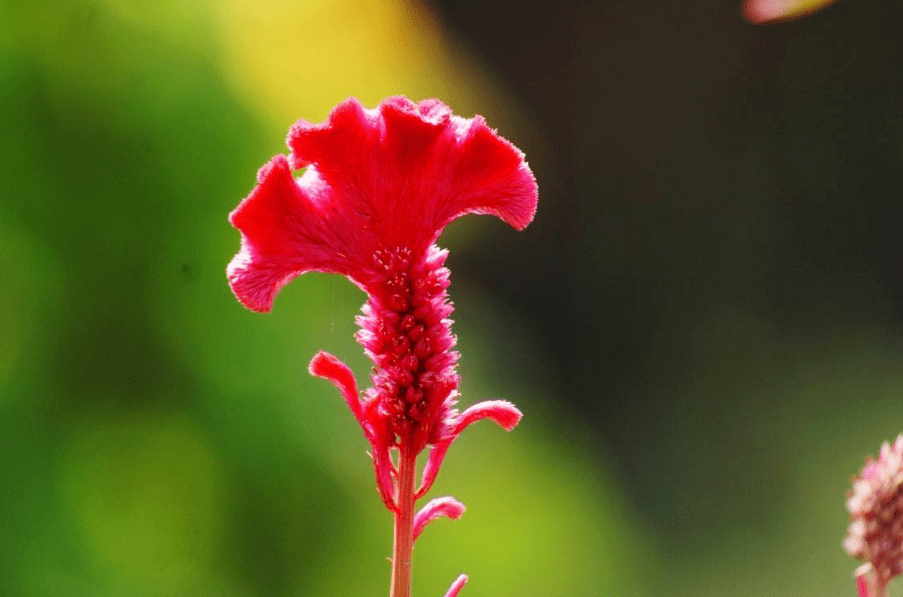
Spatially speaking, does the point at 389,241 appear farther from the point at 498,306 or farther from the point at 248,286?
the point at 498,306

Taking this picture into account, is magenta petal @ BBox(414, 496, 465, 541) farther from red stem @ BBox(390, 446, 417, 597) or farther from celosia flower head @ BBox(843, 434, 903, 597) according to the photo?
celosia flower head @ BBox(843, 434, 903, 597)

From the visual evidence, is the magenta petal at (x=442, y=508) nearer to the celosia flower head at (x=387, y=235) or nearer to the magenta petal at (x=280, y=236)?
the celosia flower head at (x=387, y=235)

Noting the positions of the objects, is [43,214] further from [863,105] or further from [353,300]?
[863,105]

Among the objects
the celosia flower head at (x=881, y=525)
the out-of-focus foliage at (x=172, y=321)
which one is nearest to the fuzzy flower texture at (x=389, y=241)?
the celosia flower head at (x=881, y=525)

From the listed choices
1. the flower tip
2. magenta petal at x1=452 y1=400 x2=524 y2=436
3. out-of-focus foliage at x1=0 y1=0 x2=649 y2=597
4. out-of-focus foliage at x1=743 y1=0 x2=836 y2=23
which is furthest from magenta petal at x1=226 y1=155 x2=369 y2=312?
out-of-focus foliage at x1=743 y1=0 x2=836 y2=23

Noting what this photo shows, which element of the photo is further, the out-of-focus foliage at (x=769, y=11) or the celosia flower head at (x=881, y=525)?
the out-of-focus foliage at (x=769, y=11)

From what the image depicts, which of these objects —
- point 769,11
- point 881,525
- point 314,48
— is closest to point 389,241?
point 881,525
